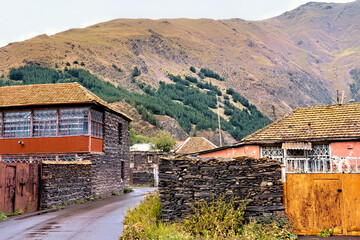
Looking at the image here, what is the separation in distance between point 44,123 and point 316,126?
16.8 metres

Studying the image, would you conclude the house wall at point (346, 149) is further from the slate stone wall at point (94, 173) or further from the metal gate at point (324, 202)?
the slate stone wall at point (94, 173)

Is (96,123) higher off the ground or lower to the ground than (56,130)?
higher

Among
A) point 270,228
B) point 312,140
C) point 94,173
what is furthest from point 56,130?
point 270,228

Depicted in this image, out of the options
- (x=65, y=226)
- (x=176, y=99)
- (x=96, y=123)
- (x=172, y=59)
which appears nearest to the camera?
(x=65, y=226)

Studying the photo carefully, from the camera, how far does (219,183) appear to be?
11211 mm

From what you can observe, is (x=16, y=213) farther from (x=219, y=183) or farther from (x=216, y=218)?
(x=216, y=218)

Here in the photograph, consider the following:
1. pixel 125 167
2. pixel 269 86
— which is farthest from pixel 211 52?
pixel 125 167

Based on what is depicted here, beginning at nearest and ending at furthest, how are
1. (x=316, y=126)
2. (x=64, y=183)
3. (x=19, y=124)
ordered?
(x=64, y=183), (x=316, y=126), (x=19, y=124)

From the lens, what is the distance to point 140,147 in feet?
211

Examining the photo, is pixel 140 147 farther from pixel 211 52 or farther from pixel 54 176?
pixel 211 52

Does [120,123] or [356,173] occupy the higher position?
[120,123]

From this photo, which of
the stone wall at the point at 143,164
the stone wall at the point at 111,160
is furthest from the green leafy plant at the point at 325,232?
the stone wall at the point at 143,164

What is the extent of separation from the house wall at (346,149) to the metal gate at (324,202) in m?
10.3

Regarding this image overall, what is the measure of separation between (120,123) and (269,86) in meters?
128
